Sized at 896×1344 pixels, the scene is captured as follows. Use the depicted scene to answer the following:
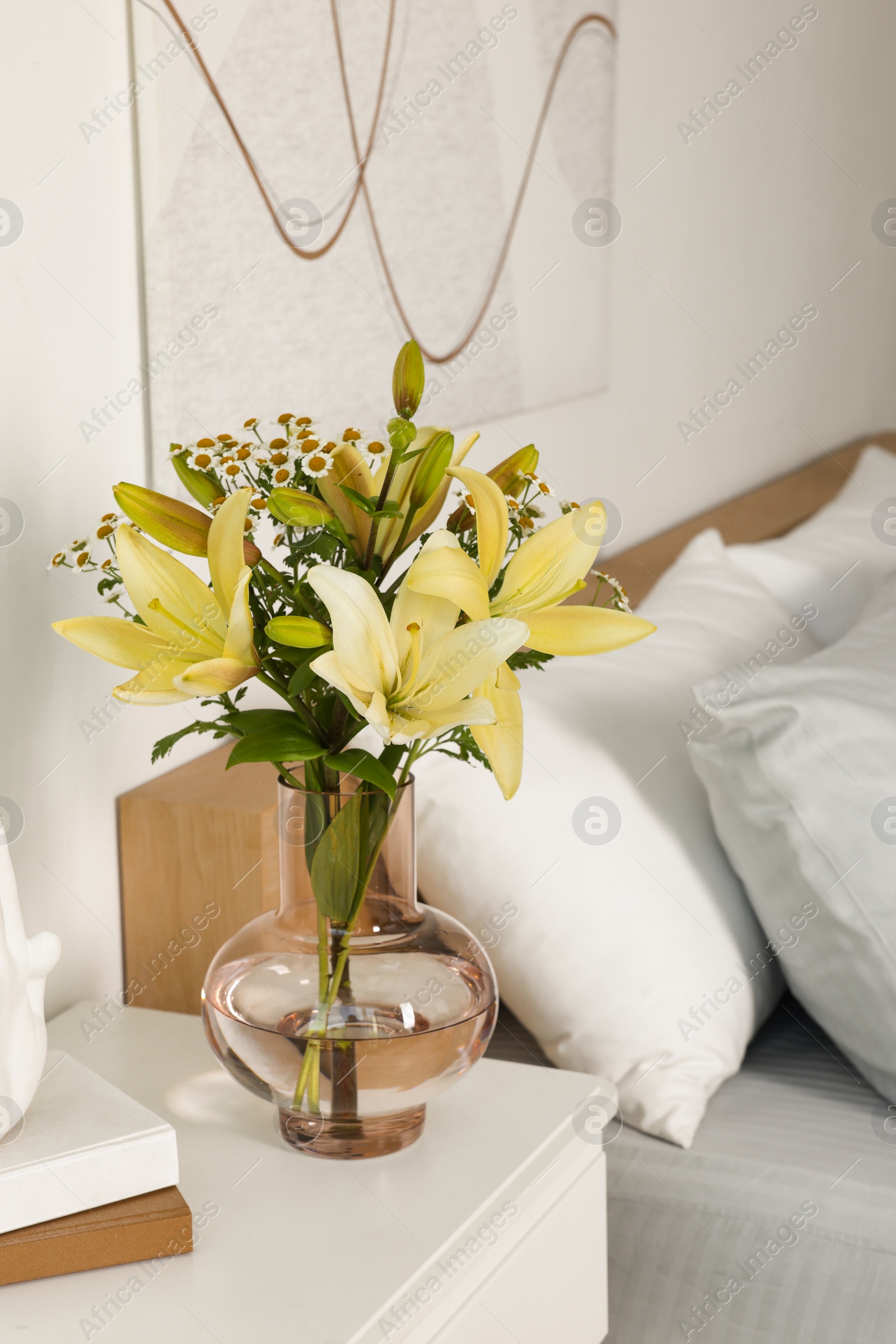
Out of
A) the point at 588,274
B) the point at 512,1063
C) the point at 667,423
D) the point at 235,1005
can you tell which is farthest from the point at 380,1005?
the point at 667,423

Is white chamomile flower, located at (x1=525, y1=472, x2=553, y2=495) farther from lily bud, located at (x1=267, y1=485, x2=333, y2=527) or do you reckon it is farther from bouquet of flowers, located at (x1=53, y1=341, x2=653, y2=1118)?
lily bud, located at (x1=267, y1=485, x2=333, y2=527)

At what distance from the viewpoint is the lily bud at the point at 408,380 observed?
78 centimetres

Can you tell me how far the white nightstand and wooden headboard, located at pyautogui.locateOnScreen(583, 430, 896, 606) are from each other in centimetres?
77

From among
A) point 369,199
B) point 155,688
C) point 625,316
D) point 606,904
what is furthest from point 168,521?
point 625,316

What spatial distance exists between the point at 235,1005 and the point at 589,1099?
27 centimetres

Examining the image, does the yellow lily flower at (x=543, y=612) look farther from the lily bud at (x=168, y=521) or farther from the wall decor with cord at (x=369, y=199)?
the wall decor with cord at (x=369, y=199)

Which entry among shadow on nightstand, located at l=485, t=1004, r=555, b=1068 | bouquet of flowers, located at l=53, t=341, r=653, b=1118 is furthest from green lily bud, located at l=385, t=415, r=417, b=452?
shadow on nightstand, located at l=485, t=1004, r=555, b=1068

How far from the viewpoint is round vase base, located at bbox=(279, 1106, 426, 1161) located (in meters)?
0.84

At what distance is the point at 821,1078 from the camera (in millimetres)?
1207

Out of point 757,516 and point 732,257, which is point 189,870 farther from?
point 732,257

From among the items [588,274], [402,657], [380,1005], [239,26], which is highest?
[239,26]

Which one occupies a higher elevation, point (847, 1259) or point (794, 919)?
point (794, 919)

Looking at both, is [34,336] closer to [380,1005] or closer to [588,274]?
[380,1005]

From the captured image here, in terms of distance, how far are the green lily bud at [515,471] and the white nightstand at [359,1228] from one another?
422mm
